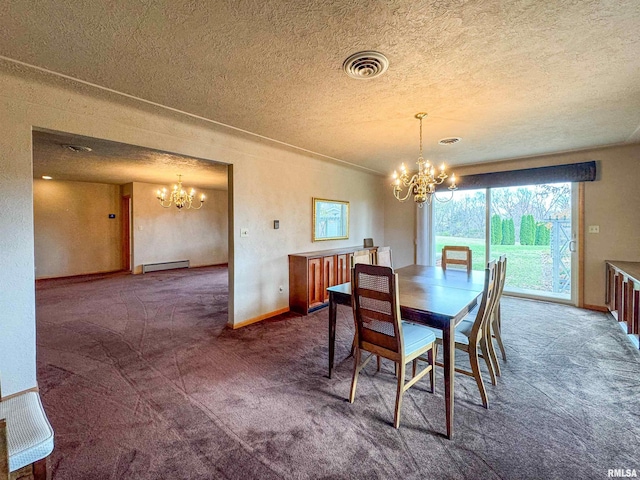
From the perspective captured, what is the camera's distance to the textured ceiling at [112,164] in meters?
3.87

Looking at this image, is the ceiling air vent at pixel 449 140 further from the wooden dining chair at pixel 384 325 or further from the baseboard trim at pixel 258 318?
the baseboard trim at pixel 258 318

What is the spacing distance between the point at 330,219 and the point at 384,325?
3.35 metres

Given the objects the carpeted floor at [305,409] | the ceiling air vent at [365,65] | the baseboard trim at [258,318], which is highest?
the ceiling air vent at [365,65]

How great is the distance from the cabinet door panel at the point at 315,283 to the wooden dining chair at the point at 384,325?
2165 millimetres

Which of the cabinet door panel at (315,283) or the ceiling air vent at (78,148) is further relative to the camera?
the cabinet door panel at (315,283)

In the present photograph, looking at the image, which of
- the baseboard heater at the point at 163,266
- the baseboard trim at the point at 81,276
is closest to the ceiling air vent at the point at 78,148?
the baseboard heater at the point at 163,266

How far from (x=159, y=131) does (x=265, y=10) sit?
1.96m

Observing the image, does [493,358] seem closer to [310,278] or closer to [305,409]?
[305,409]

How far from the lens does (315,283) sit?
4.33 meters

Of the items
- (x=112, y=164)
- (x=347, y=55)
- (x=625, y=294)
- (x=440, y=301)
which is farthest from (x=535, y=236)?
(x=112, y=164)

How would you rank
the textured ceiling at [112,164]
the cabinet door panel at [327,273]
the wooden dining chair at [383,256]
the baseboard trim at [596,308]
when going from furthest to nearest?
the cabinet door panel at [327,273] < the baseboard trim at [596,308] < the textured ceiling at [112,164] < the wooden dining chair at [383,256]

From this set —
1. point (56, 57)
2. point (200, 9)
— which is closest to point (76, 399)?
point (56, 57)

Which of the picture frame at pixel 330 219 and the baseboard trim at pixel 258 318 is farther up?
the picture frame at pixel 330 219

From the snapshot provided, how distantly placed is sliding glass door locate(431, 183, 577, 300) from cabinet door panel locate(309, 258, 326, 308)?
302cm
